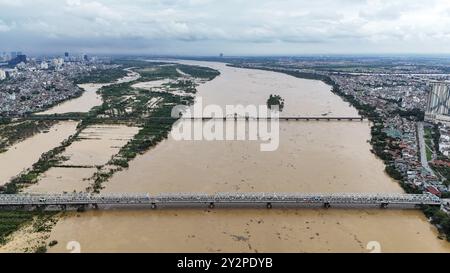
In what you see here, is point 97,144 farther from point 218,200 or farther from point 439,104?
point 439,104

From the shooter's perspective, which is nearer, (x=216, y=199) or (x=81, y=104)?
(x=216, y=199)

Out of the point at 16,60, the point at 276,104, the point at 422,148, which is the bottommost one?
the point at 422,148

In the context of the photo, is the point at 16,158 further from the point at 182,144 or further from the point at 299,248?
the point at 299,248

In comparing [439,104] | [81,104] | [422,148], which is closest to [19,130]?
[81,104]

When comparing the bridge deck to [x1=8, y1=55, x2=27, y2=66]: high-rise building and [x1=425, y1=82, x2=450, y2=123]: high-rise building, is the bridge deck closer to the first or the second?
[x1=425, y1=82, x2=450, y2=123]: high-rise building
